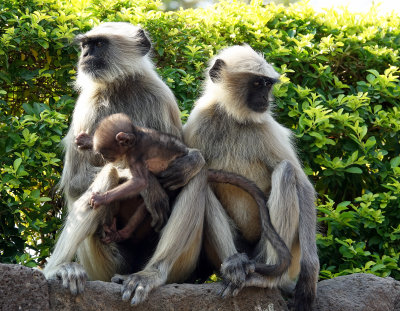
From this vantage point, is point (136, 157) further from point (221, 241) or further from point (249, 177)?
point (249, 177)

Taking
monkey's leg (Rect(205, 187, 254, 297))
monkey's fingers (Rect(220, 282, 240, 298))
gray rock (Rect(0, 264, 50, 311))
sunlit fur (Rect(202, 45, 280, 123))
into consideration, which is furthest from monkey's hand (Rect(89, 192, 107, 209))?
sunlit fur (Rect(202, 45, 280, 123))

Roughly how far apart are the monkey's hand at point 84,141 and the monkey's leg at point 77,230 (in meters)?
0.16

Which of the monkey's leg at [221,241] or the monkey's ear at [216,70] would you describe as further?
the monkey's ear at [216,70]

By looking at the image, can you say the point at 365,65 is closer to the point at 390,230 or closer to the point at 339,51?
the point at 339,51

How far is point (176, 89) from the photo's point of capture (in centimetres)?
535

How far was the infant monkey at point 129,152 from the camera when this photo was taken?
371 centimetres

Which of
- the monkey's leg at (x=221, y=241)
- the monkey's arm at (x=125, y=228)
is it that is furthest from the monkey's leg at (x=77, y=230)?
the monkey's leg at (x=221, y=241)

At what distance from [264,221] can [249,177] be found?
16.4 inches

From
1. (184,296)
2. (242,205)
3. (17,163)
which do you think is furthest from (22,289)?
(242,205)

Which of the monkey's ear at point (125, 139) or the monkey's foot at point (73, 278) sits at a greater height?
the monkey's ear at point (125, 139)

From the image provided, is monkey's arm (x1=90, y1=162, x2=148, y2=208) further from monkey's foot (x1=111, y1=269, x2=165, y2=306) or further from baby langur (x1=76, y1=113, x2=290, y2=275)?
monkey's foot (x1=111, y1=269, x2=165, y2=306)

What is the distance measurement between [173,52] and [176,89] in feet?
1.44

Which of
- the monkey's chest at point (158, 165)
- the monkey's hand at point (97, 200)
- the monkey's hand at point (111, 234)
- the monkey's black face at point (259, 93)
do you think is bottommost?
the monkey's hand at point (111, 234)

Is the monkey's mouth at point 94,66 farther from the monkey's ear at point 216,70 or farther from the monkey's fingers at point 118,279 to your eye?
the monkey's fingers at point 118,279
